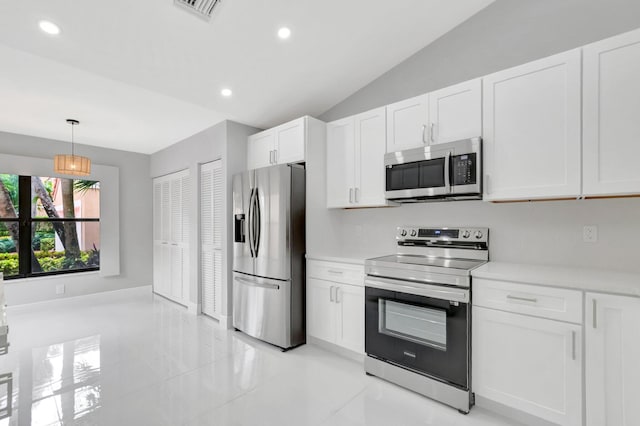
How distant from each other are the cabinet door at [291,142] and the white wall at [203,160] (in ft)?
2.04

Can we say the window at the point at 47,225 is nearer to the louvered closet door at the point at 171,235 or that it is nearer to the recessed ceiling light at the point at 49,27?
the louvered closet door at the point at 171,235

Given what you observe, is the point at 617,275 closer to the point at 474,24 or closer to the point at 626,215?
the point at 626,215

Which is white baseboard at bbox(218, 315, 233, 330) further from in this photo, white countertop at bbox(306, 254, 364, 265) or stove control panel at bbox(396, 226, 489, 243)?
stove control panel at bbox(396, 226, 489, 243)

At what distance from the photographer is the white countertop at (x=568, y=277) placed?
5.33 feet

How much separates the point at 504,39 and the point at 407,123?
1011 millimetres

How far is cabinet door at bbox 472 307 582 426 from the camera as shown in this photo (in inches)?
68.1

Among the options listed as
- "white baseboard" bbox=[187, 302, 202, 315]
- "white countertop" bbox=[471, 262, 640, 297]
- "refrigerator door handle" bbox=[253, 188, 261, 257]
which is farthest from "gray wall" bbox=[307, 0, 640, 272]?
"white baseboard" bbox=[187, 302, 202, 315]

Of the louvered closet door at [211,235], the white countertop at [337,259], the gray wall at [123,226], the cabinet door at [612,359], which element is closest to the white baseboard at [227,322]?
the louvered closet door at [211,235]

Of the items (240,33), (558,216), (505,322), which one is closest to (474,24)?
(558,216)

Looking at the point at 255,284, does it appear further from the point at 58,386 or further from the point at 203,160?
the point at 203,160

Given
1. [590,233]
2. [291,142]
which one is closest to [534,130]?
[590,233]

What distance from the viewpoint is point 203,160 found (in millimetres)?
4230

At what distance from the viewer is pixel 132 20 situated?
2244 mm

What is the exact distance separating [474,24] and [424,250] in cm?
205
